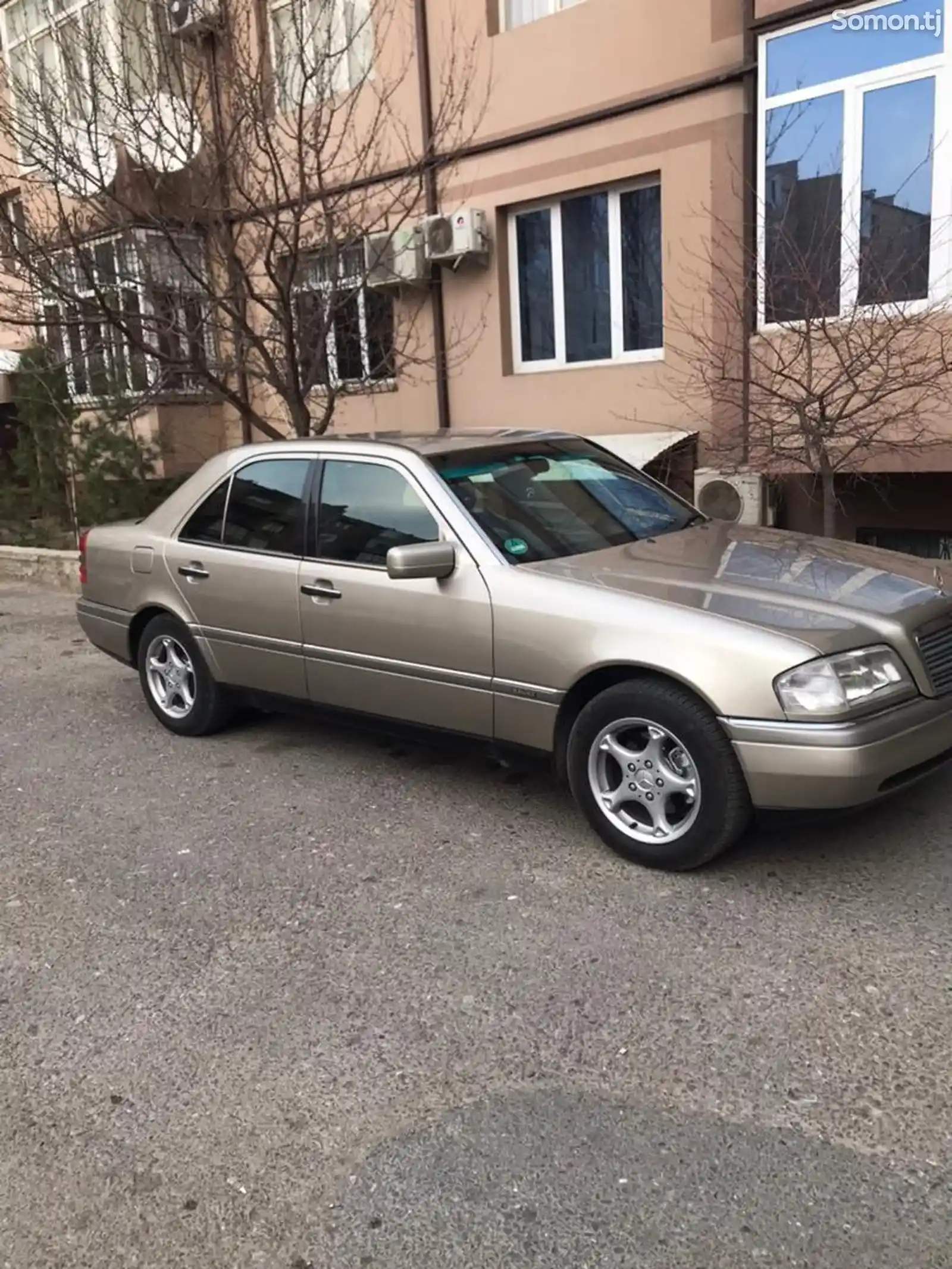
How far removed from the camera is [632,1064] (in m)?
2.88

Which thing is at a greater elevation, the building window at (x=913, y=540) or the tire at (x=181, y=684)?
the building window at (x=913, y=540)

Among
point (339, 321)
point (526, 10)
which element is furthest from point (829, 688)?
point (526, 10)

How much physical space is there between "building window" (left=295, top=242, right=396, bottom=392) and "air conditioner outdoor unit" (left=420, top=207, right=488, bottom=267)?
2.55ft

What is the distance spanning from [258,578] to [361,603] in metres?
0.78

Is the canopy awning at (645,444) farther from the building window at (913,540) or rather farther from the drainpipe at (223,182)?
the drainpipe at (223,182)

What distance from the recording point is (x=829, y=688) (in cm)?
354

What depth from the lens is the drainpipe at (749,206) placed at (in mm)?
8062

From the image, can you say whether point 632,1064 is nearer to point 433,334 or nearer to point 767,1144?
point 767,1144

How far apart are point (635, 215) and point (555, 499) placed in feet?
19.5

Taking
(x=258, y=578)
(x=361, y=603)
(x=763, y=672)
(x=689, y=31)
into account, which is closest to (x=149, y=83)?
(x=689, y=31)

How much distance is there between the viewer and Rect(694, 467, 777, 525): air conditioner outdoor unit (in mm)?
8312

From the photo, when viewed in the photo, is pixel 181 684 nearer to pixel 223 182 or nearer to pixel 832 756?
pixel 832 756

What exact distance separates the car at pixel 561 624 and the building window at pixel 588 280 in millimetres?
4966

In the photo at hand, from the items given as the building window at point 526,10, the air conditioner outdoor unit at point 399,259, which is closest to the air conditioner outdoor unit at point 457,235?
the air conditioner outdoor unit at point 399,259
